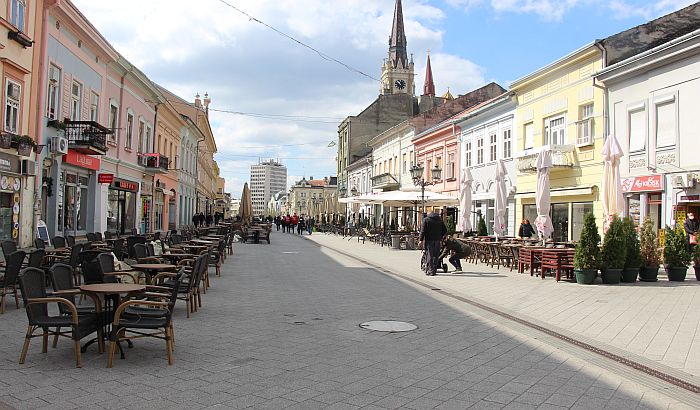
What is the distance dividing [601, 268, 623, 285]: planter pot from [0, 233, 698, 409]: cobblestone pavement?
5234 mm

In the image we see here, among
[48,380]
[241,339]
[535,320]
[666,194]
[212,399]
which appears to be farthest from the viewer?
[666,194]

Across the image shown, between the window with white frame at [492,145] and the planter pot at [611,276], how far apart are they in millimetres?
15927

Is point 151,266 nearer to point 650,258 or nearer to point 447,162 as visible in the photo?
point 650,258

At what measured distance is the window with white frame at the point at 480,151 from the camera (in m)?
29.5

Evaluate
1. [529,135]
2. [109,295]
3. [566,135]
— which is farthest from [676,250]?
[109,295]

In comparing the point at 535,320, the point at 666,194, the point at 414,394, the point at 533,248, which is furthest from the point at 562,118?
the point at 414,394

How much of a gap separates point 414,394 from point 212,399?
1.69 meters

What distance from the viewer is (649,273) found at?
1312cm

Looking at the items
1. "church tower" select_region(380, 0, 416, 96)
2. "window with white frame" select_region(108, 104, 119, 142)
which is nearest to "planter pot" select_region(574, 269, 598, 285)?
"window with white frame" select_region(108, 104, 119, 142)

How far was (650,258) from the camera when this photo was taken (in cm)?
1312

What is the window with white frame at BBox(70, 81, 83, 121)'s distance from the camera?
18.1 meters

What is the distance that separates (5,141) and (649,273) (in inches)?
611

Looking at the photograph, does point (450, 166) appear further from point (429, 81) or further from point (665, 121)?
point (429, 81)

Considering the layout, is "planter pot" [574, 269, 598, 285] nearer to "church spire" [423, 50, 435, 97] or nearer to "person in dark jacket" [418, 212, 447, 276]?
"person in dark jacket" [418, 212, 447, 276]
